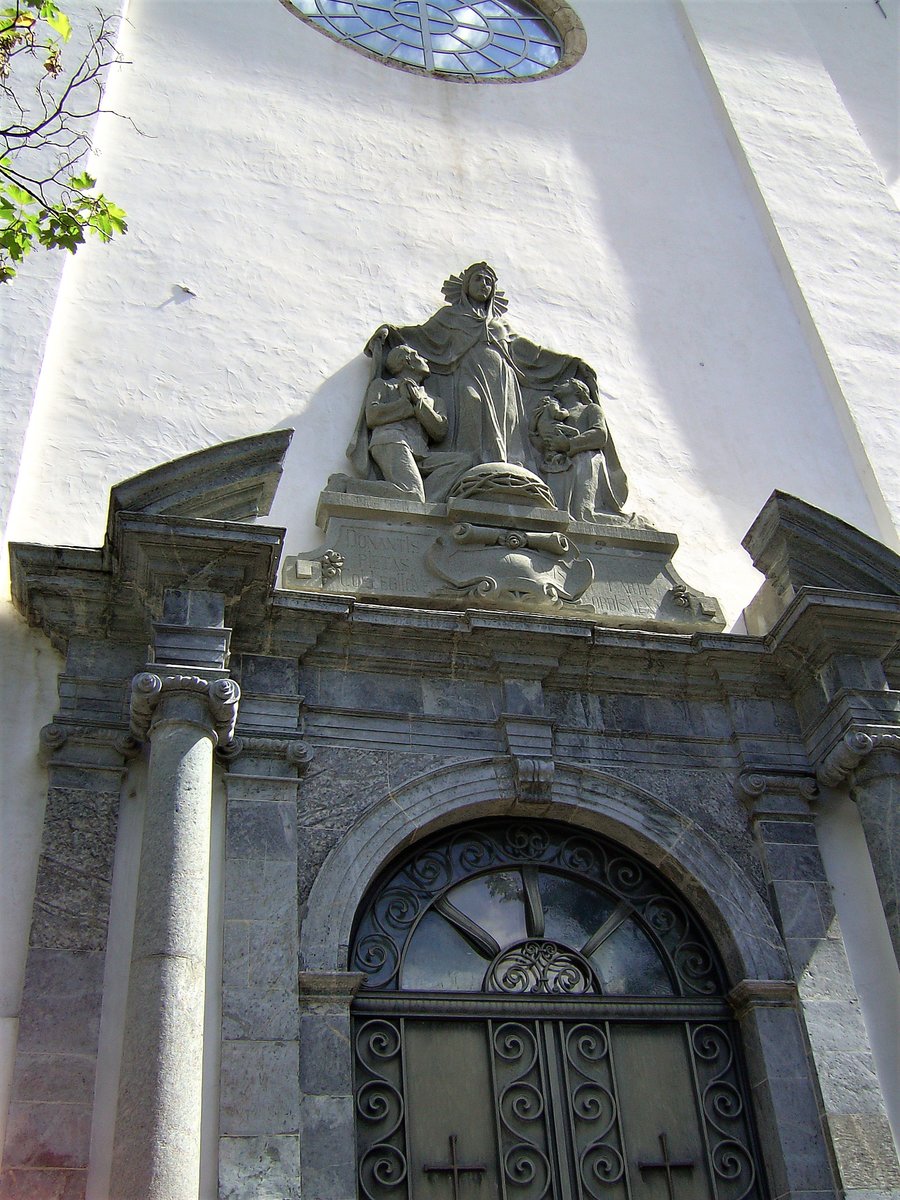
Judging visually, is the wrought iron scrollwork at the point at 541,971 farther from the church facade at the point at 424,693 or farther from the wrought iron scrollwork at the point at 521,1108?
the wrought iron scrollwork at the point at 521,1108

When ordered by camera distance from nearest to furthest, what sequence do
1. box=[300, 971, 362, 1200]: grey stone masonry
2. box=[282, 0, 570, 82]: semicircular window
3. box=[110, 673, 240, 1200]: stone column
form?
box=[110, 673, 240, 1200]: stone column → box=[300, 971, 362, 1200]: grey stone masonry → box=[282, 0, 570, 82]: semicircular window

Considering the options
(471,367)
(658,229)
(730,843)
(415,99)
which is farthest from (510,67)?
(730,843)

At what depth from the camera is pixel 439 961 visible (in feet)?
21.2

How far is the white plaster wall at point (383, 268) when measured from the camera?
7980 mm

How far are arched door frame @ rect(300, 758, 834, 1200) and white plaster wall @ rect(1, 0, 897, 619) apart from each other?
5.32 ft

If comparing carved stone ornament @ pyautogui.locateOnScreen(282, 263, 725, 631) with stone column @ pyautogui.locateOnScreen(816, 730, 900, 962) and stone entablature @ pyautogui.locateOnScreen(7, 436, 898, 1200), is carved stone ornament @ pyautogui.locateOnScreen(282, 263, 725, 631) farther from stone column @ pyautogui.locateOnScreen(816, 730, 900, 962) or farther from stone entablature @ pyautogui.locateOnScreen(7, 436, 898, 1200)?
stone column @ pyautogui.locateOnScreen(816, 730, 900, 962)

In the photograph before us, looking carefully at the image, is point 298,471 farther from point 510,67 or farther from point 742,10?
point 742,10

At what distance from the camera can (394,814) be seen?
21.4 ft

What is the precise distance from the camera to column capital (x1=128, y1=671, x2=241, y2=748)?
600 centimetres

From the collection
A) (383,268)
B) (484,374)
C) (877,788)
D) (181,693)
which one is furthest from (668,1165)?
(383,268)

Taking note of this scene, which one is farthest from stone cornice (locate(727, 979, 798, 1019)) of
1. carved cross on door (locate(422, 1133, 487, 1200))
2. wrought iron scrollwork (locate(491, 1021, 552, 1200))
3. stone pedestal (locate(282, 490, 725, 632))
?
stone pedestal (locate(282, 490, 725, 632))

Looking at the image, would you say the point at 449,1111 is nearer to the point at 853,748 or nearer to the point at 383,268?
the point at 853,748

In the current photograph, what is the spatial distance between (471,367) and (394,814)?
9.76 ft

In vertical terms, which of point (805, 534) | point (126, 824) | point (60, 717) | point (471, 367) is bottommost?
point (126, 824)
